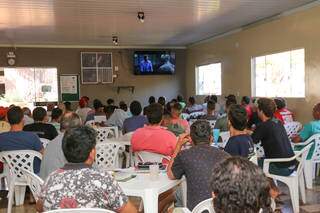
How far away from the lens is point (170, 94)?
1200 centimetres

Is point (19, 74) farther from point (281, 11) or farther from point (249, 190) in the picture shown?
point (249, 190)

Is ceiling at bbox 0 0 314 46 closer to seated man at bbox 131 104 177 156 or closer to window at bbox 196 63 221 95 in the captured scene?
window at bbox 196 63 221 95

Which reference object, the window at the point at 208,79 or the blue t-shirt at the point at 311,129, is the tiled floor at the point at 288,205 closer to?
the blue t-shirt at the point at 311,129

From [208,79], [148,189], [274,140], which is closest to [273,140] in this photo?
[274,140]

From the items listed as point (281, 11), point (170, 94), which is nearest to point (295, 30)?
point (281, 11)

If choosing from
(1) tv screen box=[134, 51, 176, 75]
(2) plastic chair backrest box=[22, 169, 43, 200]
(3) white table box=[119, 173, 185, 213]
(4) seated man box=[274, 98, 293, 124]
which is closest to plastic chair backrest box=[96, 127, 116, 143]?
(4) seated man box=[274, 98, 293, 124]

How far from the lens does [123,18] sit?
287 inches

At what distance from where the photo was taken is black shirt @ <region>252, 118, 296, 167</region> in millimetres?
4035

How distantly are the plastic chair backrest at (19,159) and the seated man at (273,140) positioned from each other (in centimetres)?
233

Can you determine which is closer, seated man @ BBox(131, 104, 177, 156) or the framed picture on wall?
Answer: seated man @ BBox(131, 104, 177, 156)

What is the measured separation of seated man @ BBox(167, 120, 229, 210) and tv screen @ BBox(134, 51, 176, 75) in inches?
348

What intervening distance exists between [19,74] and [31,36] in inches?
73.4

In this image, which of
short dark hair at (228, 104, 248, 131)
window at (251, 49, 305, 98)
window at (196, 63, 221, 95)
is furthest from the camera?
window at (196, 63, 221, 95)

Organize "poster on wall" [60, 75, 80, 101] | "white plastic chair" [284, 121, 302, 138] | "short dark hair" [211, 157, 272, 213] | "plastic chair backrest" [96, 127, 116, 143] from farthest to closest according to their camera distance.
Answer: "poster on wall" [60, 75, 80, 101]
"plastic chair backrest" [96, 127, 116, 143]
"white plastic chair" [284, 121, 302, 138]
"short dark hair" [211, 157, 272, 213]
